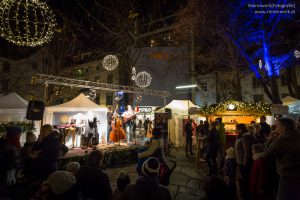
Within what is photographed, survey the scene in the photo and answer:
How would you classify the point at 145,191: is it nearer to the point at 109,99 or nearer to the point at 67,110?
the point at 67,110

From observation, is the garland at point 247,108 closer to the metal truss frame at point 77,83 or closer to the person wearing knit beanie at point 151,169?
the metal truss frame at point 77,83

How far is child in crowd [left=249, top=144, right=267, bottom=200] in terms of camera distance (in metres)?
3.98

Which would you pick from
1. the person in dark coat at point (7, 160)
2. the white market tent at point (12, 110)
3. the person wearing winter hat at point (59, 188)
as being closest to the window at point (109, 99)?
the white market tent at point (12, 110)

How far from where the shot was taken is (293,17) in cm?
1330

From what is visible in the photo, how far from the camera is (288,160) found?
2.88 m

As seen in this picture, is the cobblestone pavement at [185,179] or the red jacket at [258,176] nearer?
the red jacket at [258,176]

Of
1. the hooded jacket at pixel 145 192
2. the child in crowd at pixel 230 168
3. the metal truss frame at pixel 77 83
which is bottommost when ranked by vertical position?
the child in crowd at pixel 230 168

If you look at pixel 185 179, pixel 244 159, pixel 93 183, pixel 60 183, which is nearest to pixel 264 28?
pixel 185 179

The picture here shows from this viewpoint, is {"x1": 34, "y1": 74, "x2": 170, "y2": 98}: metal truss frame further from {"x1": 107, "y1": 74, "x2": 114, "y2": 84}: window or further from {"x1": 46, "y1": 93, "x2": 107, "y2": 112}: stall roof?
{"x1": 107, "y1": 74, "x2": 114, "y2": 84}: window

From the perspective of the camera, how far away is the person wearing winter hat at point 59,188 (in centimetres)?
241

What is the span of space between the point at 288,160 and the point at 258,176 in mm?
1388

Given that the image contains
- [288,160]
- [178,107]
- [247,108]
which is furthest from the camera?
[178,107]

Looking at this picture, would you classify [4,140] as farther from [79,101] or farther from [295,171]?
[79,101]

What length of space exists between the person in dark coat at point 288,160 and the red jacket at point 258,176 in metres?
1.02
